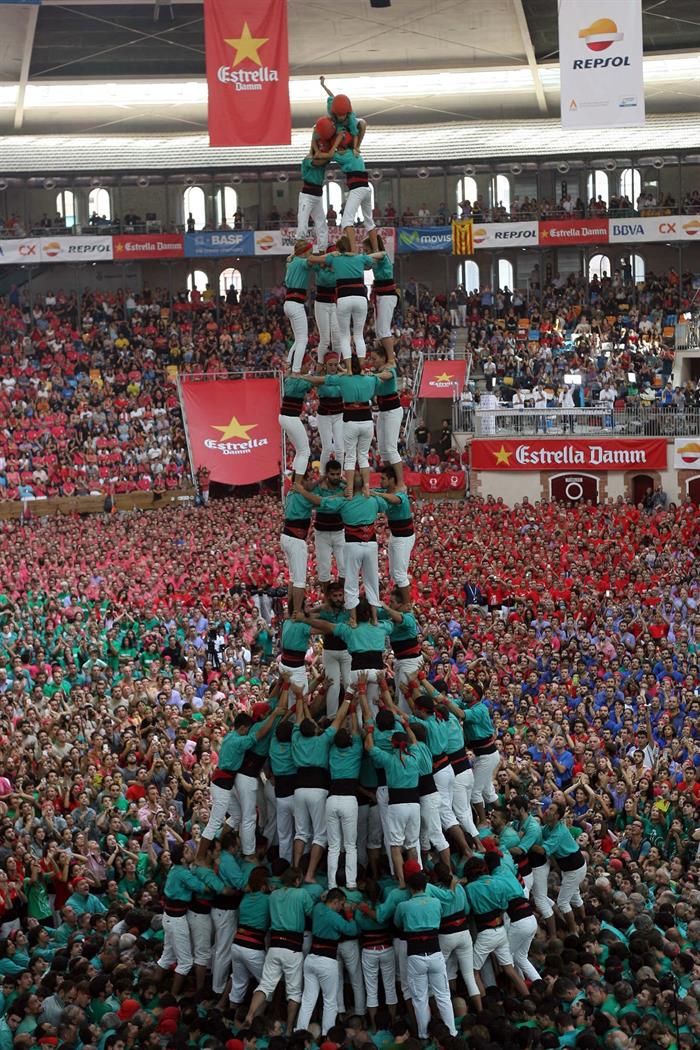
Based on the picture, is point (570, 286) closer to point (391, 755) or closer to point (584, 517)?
point (584, 517)

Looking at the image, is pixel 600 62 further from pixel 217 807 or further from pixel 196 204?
pixel 196 204

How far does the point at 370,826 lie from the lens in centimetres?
1359

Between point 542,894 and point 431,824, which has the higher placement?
point 431,824

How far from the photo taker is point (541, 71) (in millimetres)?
47281

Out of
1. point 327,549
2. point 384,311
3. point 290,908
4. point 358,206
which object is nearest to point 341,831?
point 290,908

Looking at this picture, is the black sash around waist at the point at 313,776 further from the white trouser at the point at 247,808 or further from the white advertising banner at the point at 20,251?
the white advertising banner at the point at 20,251

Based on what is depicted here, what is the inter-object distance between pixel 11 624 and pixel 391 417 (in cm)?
1259

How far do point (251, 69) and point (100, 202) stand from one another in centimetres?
2271

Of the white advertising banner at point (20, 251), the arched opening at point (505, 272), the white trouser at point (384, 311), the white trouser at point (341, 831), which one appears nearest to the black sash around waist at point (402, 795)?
the white trouser at point (341, 831)

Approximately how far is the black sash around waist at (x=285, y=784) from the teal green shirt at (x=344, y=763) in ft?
1.42

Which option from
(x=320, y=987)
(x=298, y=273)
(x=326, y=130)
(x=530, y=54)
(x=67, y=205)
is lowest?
(x=320, y=987)

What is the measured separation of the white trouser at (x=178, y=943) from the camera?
43.5ft

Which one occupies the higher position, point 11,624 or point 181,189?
point 181,189

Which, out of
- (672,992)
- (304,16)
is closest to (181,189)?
(304,16)
